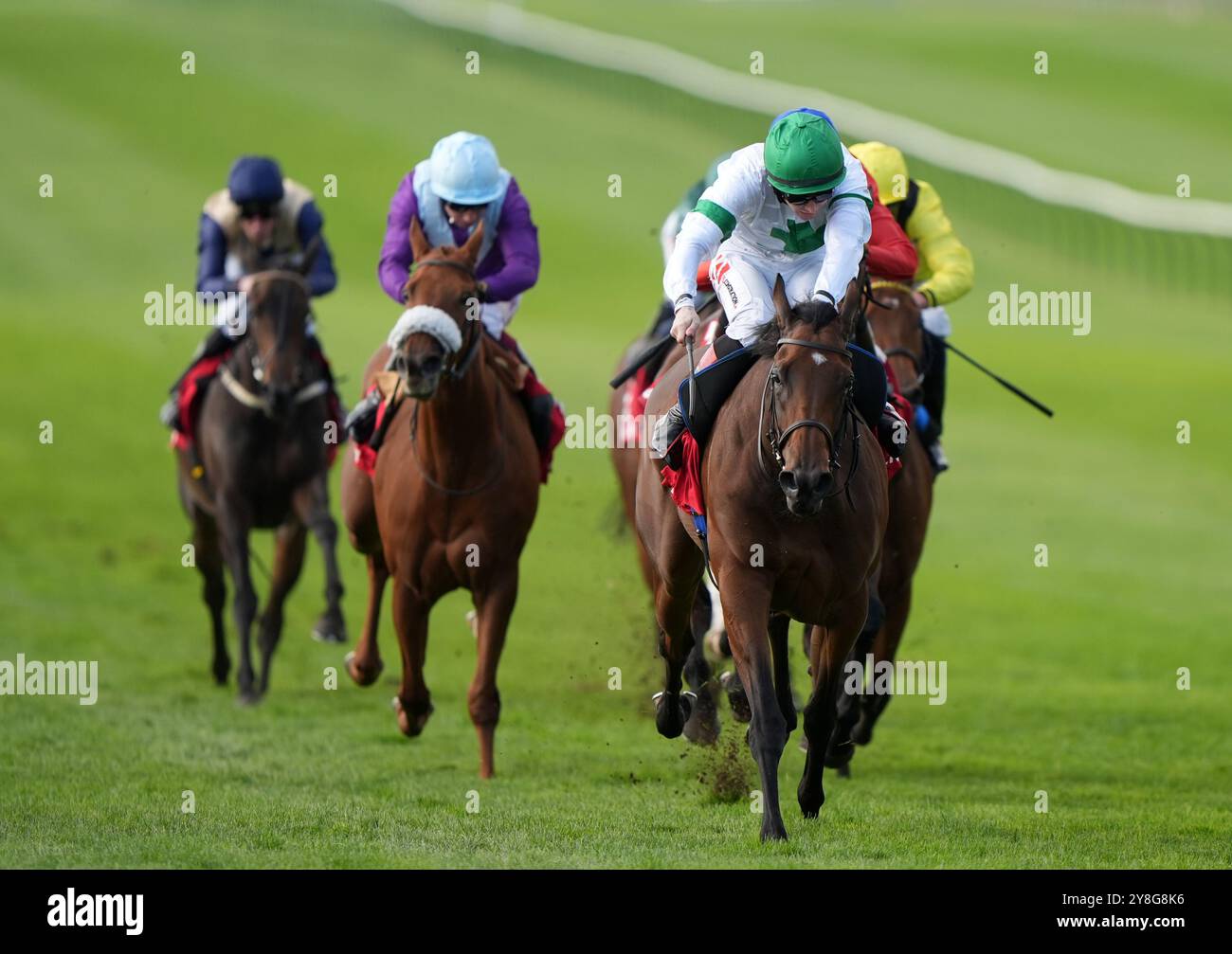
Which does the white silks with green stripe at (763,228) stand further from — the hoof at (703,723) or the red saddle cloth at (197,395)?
the red saddle cloth at (197,395)

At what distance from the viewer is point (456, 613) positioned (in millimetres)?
17609

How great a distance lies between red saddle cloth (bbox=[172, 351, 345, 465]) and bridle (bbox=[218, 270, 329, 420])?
116mm

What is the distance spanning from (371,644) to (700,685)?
77.3 inches

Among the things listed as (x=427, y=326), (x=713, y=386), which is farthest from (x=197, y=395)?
(x=713, y=386)

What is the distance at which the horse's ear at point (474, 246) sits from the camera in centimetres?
916

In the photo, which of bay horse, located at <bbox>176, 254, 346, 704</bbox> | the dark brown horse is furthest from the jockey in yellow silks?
bay horse, located at <bbox>176, 254, 346, 704</bbox>

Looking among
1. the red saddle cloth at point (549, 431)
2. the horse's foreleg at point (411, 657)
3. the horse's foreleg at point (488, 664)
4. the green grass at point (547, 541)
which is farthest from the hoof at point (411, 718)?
the red saddle cloth at point (549, 431)

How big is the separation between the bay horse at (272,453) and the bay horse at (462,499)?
2.64 m

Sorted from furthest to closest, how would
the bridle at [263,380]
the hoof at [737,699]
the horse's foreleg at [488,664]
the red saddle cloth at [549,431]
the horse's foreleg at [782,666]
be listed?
the bridle at [263,380]
the red saddle cloth at [549,431]
the horse's foreleg at [488,664]
the hoof at [737,699]
the horse's foreleg at [782,666]

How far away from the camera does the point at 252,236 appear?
1273 centimetres

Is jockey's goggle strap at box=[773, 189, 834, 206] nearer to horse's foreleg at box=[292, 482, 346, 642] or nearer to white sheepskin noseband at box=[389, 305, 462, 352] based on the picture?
white sheepskin noseband at box=[389, 305, 462, 352]

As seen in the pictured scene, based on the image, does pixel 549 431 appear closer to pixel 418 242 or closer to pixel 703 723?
pixel 418 242

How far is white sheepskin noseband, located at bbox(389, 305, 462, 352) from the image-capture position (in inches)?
344
